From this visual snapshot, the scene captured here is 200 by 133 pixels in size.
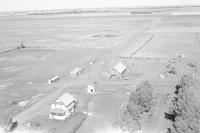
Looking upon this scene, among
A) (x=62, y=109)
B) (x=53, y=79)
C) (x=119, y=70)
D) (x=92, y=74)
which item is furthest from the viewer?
(x=92, y=74)

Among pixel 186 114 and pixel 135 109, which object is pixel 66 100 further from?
pixel 186 114

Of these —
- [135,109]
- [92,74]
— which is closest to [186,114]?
[135,109]

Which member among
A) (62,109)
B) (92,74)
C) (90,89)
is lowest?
(92,74)

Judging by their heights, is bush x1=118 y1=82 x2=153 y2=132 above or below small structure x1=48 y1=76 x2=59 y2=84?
above

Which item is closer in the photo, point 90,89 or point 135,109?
point 135,109

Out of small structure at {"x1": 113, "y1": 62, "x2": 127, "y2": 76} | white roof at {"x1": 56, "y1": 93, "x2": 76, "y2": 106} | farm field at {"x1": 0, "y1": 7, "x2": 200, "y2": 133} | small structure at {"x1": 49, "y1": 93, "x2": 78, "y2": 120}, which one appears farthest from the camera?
small structure at {"x1": 113, "y1": 62, "x2": 127, "y2": 76}

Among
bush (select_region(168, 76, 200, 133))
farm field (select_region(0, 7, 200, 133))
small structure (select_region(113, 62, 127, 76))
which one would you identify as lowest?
farm field (select_region(0, 7, 200, 133))

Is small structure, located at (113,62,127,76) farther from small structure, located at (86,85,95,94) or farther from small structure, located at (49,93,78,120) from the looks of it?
small structure, located at (49,93,78,120)

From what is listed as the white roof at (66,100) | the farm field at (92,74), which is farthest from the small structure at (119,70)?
the white roof at (66,100)

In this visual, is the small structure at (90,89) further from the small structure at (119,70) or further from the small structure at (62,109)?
the small structure at (119,70)

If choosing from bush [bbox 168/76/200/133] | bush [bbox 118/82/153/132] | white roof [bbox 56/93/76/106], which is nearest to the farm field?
bush [bbox 118/82/153/132]
